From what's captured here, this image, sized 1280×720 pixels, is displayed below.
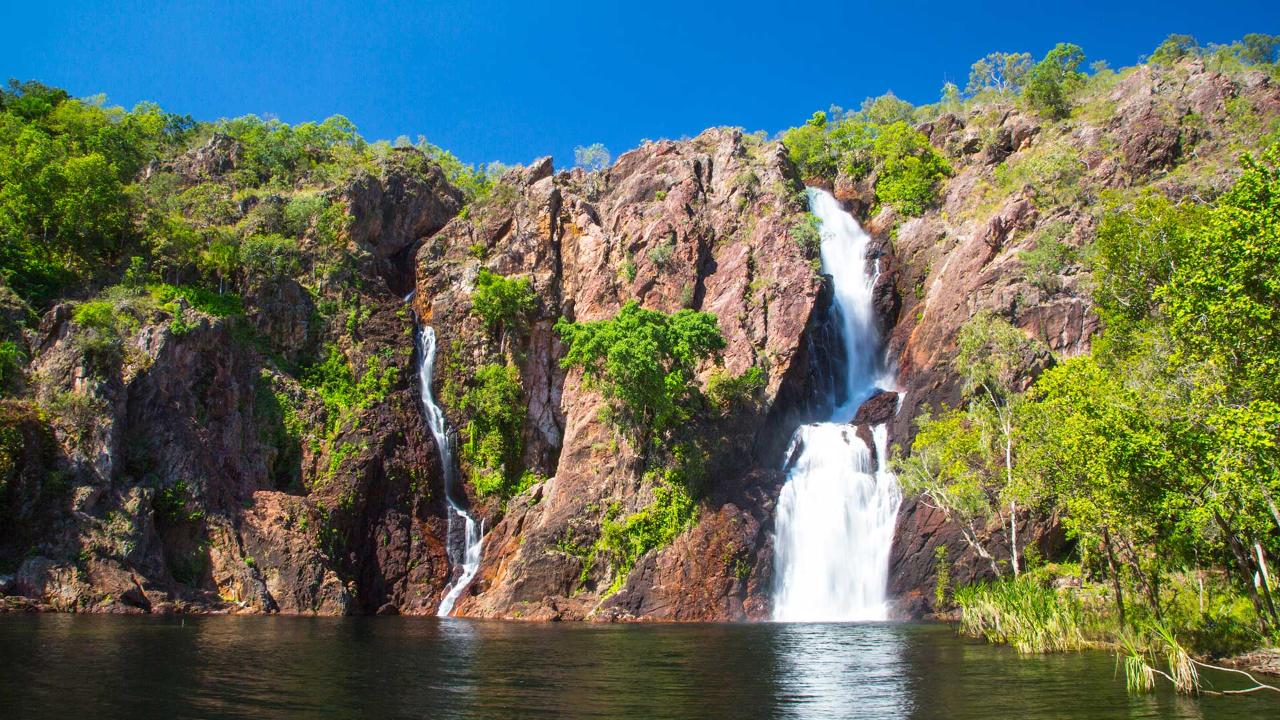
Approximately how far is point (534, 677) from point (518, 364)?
37572 millimetres

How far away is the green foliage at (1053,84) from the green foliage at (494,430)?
160ft

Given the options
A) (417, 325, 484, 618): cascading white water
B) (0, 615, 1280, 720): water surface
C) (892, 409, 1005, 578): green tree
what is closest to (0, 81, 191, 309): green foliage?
(417, 325, 484, 618): cascading white water

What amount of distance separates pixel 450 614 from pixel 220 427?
16.4 meters

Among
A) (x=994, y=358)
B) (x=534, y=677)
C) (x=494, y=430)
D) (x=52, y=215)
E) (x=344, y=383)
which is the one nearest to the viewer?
(x=534, y=677)

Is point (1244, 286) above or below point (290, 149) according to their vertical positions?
below

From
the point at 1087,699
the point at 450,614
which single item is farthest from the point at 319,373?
the point at 1087,699

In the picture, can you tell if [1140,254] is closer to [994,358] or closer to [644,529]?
[994,358]

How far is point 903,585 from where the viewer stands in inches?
1542

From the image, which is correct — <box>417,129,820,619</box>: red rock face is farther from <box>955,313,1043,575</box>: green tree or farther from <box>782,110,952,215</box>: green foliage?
<box>955,313,1043,575</box>: green tree

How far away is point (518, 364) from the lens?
54.3m

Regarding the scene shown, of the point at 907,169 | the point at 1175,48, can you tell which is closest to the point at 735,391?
the point at 907,169

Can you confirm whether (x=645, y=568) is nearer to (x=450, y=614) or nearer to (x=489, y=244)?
(x=450, y=614)

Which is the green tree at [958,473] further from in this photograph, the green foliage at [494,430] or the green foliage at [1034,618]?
the green foliage at [494,430]

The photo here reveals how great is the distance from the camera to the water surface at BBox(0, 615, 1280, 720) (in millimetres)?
13328
